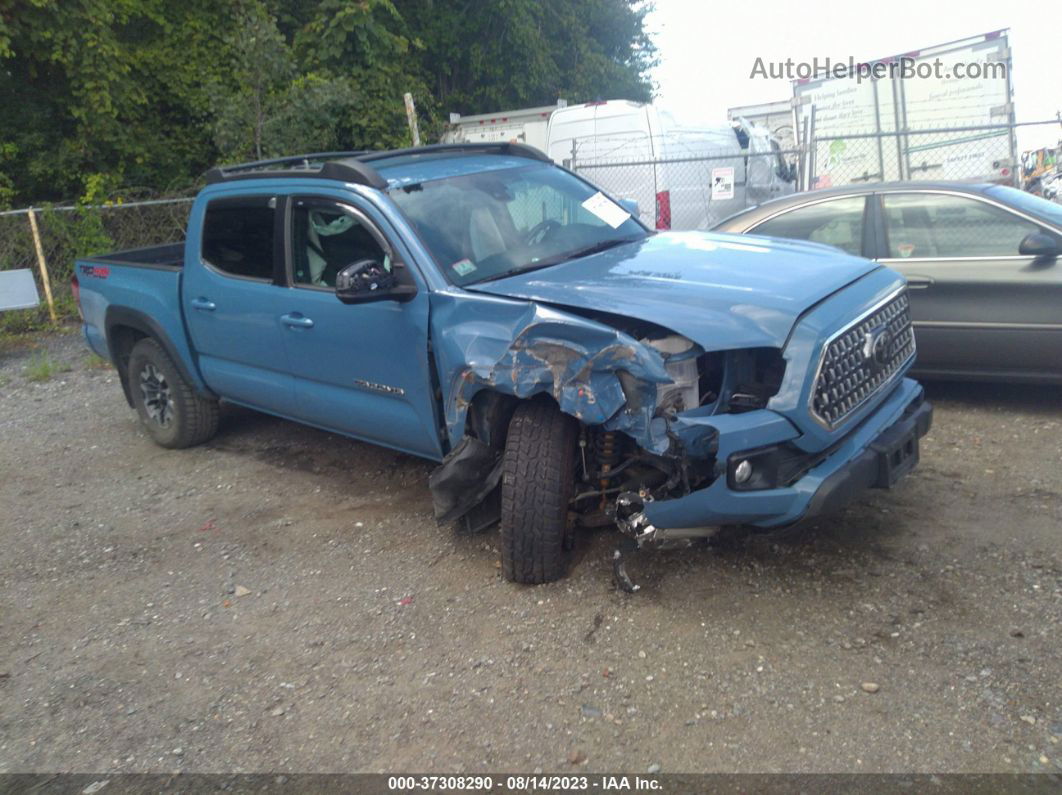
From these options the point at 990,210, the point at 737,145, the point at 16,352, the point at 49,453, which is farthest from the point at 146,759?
the point at 737,145

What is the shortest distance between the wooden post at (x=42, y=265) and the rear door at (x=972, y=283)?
1011 centimetres

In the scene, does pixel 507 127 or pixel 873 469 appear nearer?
pixel 873 469

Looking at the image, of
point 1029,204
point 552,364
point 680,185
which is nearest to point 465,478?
point 552,364

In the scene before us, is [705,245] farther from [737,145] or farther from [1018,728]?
[737,145]

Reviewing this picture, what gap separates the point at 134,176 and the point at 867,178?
1186 centimetres

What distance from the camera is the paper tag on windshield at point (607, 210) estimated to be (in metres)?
5.50

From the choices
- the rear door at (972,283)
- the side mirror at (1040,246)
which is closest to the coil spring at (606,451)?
the rear door at (972,283)

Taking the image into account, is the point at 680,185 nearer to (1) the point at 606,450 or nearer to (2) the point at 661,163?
(2) the point at 661,163

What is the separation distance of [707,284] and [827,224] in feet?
10.2

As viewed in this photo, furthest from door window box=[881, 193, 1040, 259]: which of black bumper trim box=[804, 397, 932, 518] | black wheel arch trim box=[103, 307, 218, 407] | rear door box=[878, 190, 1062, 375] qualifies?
black wheel arch trim box=[103, 307, 218, 407]

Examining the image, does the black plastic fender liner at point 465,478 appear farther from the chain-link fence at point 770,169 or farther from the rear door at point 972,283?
the chain-link fence at point 770,169

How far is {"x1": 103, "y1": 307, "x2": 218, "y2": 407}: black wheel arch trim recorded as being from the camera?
6.55m

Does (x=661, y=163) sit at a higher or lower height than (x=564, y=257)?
higher

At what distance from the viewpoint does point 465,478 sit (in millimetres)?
4379
